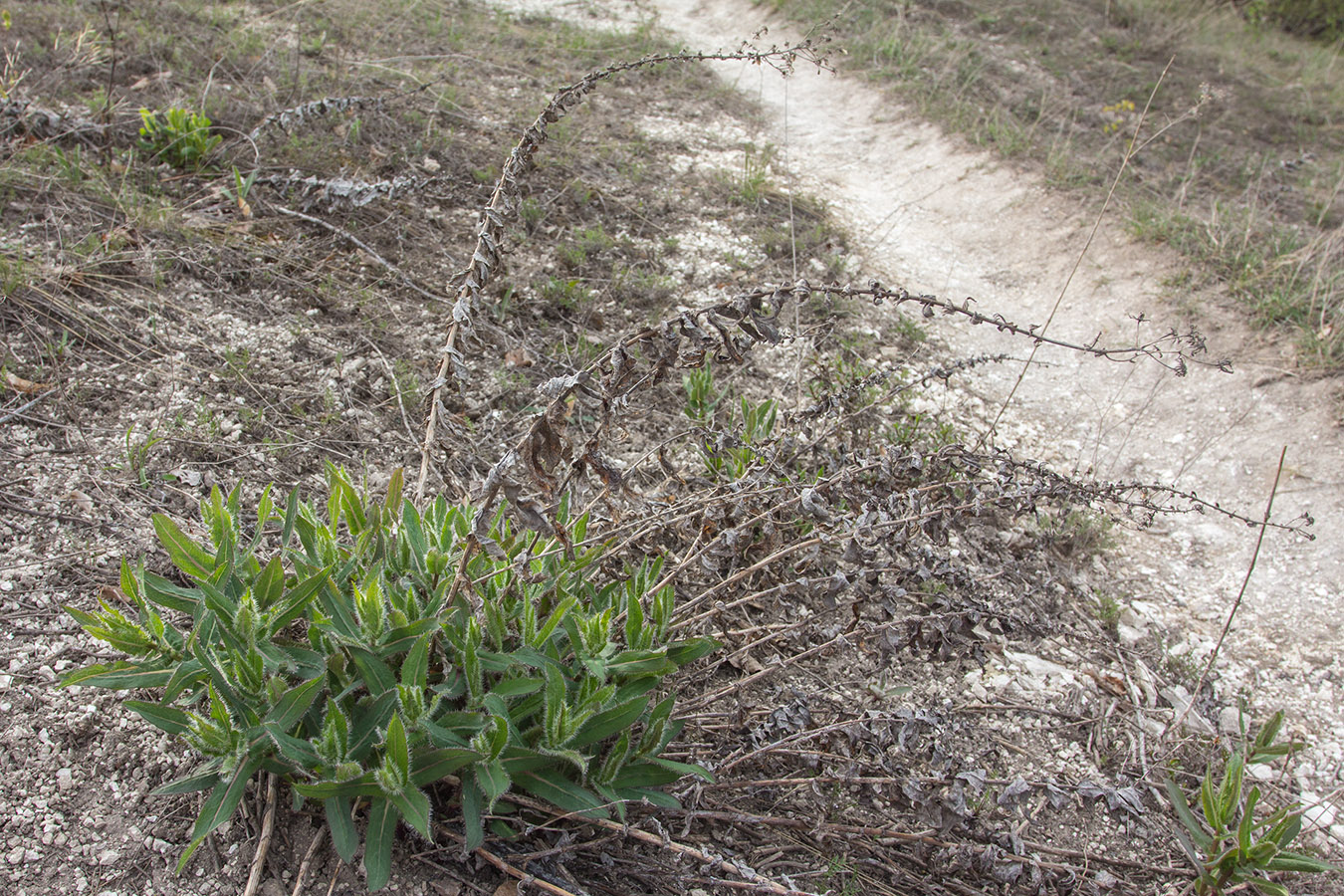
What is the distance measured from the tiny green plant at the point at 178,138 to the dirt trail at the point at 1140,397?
12.6ft

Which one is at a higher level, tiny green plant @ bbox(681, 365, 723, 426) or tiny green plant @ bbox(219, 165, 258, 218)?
tiny green plant @ bbox(219, 165, 258, 218)

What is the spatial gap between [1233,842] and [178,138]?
529 centimetres

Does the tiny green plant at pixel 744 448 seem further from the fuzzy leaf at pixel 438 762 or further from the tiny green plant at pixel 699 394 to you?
the fuzzy leaf at pixel 438 762

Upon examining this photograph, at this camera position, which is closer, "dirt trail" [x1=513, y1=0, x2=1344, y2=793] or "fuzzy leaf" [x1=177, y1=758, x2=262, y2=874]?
"fuzzy leaf" [x1=177, y1=758, x2=262, y2=874]

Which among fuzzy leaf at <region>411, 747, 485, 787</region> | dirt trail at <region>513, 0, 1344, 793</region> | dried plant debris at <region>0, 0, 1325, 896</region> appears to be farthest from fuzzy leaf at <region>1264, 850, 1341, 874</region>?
fuzzy leaf at <region>411, 747, 485, 787</region>

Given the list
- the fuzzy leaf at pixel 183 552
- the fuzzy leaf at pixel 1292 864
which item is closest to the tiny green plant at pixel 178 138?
the fuzzy leaf at pixel 183 552

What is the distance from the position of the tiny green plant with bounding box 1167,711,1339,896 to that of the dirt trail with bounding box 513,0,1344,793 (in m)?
0.88

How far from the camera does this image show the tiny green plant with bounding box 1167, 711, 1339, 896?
2.20m

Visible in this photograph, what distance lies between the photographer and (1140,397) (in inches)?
191

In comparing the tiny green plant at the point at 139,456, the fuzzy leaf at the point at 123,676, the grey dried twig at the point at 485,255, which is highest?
the grey dried twig at the point at 485,255

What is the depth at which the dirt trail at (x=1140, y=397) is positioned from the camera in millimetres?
3566

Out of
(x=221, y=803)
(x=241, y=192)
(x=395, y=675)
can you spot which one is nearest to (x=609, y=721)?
(x=395, y=675)

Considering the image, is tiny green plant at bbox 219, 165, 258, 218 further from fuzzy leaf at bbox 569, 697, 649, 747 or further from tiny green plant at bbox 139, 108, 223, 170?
fuzzy leaf at bbox 569, 697, 649, 747

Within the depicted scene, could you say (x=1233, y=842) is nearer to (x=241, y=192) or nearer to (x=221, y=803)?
(x=221, y=803)
